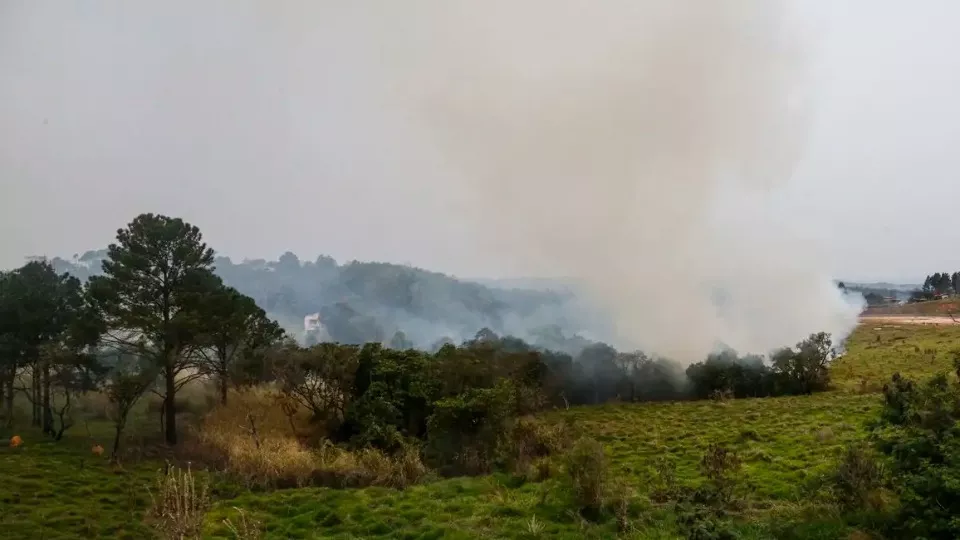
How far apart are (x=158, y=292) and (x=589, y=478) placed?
17736 millimetres

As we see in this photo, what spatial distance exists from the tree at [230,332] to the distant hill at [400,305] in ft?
59.5

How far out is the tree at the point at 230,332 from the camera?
21453 mm

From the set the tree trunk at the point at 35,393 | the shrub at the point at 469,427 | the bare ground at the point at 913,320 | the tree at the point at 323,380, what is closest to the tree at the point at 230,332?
the tree at the point at 323,380

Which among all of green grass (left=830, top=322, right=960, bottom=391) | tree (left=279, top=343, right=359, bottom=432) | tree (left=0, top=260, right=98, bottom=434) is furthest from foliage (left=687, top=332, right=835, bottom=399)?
tree (left=0, top=260, right=98, bottom=434)

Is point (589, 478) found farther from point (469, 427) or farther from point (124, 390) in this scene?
point (124, 390)

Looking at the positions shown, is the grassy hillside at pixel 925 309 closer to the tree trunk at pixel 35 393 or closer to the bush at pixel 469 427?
the bush at pixel 469 427

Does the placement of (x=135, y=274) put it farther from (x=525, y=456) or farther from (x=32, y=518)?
(x=525, y=456)

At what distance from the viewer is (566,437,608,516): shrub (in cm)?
1076

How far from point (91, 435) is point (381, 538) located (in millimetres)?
16807

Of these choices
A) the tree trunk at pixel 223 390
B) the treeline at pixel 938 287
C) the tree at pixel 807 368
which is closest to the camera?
the tree trunk at pixel 223 390

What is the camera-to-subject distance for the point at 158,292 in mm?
21578

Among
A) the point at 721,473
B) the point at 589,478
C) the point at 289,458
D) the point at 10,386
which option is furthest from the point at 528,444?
the point at 10,386

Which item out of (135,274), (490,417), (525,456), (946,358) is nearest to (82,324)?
(135,274)

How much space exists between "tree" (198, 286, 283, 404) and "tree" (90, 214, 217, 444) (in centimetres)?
45
